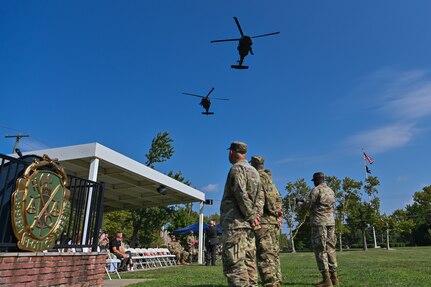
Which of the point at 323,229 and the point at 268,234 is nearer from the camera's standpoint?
the point at 268,234

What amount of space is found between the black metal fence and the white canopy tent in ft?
0.87

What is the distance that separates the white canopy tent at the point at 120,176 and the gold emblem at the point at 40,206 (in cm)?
119

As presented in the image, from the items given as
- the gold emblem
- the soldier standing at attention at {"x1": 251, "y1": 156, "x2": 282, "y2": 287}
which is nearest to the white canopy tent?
the gold emblem

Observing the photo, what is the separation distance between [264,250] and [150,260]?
34.5 feet

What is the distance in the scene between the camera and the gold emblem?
15.0ft

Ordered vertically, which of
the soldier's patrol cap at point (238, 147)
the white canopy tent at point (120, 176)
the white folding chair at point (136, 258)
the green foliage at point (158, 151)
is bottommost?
A: the white folding chair at point (136, 258)

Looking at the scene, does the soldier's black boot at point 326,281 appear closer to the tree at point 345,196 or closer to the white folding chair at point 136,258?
the white folding chair at point 136,258

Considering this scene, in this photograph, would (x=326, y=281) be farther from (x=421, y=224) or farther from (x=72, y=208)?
(x=421, y=224)

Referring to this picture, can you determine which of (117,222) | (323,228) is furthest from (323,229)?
(117,222)

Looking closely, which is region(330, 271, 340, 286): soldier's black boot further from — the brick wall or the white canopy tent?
the white canopy tent

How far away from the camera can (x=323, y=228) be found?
20.2ft

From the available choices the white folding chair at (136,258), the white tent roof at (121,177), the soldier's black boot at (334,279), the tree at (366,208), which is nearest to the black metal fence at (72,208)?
the white tent roof at (121,177)

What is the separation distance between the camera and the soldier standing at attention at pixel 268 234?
5051 mm

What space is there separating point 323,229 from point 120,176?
25.1 ft
